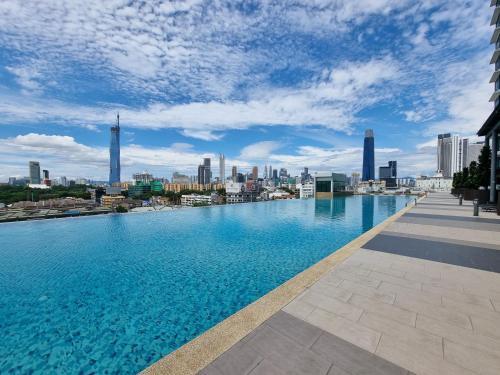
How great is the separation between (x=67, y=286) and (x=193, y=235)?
6.94m

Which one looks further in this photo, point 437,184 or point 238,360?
point 437,184

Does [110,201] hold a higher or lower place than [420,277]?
lower

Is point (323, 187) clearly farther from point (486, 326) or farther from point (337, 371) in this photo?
point (337, 371)

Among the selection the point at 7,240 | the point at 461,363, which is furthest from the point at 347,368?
the point at 7,240


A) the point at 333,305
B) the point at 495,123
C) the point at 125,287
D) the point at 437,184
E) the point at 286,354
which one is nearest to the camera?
the point at 286,354

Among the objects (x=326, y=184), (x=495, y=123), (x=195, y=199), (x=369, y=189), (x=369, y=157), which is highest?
(x=369, y=157)

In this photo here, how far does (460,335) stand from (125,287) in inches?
307

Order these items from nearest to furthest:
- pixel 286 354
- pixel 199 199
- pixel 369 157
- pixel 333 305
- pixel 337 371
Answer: pixel 337 371 → pixel 286 354 → pixel 333 305 → pixel 199 199 → pixel 369 157

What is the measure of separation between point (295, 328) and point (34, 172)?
658 feet

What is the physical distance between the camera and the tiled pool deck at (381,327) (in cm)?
241

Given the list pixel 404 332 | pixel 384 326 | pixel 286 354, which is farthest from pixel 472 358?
pixel 286 354

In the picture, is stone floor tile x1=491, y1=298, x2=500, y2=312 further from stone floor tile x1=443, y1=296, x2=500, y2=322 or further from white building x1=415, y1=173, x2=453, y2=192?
white building x1=415, y1=173, x2=453, y2=192

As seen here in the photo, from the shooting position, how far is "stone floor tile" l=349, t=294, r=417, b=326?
3.23 meters

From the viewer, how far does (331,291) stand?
409 centimetres
